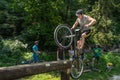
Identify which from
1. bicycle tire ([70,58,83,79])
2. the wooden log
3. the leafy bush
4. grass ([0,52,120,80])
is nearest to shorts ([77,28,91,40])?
bicycle tire ([70,58,83,79])

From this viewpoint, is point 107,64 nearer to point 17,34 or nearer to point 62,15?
point 62,15

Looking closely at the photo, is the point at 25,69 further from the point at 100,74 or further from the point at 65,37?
the point at 100,74

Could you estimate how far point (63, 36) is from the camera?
863 cm

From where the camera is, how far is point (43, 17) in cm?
1906

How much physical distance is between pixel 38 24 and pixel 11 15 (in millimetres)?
5023

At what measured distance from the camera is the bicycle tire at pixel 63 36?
8.51 metres

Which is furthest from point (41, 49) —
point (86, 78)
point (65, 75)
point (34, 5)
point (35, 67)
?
point (35, 67)

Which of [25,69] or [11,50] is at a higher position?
[25,69]

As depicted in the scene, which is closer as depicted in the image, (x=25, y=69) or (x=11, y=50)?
(x=25, y=69)

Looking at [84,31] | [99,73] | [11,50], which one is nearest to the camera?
[84,31]

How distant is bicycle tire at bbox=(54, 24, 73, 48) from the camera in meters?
8.51

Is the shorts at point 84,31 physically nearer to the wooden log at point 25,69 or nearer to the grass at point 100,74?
the wooden log at point 25,69

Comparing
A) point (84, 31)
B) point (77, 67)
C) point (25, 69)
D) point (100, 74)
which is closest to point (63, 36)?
point (84, 31)

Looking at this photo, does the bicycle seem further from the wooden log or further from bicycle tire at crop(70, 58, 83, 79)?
the wooden log
